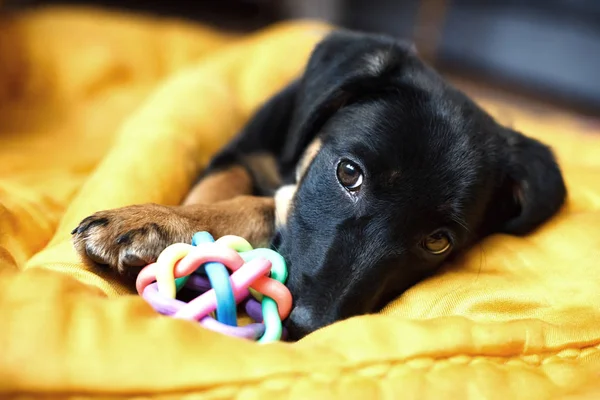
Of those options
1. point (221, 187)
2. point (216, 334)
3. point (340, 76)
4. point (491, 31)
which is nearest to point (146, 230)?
point (216, 334)

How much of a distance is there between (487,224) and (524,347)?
0.69m

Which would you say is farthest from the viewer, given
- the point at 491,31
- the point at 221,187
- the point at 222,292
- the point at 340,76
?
the point at 491,31

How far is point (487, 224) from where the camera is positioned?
6.12 ft

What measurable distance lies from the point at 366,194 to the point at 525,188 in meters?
0.64

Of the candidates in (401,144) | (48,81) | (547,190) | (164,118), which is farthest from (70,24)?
(547,190)

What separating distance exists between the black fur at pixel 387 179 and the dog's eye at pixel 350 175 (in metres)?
0.02

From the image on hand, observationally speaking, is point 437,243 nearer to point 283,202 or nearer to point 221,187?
point 283,202

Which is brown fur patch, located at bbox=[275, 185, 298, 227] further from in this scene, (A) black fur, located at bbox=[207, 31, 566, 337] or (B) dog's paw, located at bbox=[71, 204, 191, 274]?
(B) dog's paw, located at bbox=[71, 204, 191, 274]

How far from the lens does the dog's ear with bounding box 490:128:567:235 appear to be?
5.89 ft

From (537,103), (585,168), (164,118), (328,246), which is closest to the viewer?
(328,246)

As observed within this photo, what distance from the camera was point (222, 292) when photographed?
1193 mm

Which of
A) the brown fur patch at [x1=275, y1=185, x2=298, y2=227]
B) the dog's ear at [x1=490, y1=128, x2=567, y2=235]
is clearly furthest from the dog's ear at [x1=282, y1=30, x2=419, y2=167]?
the dog's ear at [x1=490, y1=128, x2=567, y2=235]

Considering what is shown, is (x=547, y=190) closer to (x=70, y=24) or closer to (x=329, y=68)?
(x=329, y=68)

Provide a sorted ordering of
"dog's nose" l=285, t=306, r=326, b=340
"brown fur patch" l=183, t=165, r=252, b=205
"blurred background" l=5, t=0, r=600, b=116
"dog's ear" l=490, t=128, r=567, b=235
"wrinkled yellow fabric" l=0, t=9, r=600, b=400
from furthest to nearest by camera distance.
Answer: "blurred background" l=5, t=0, r=600, b=116 → "brown fur patch" l=183, t=165, r=252, b=205 → "dog's ear" l=490, t=128, r=567, b=235 → "dog's nose" l=285, t=306, r=326, b=340 → "wrinkled yellow fabric" l=0, t=9, r=600, b=400
